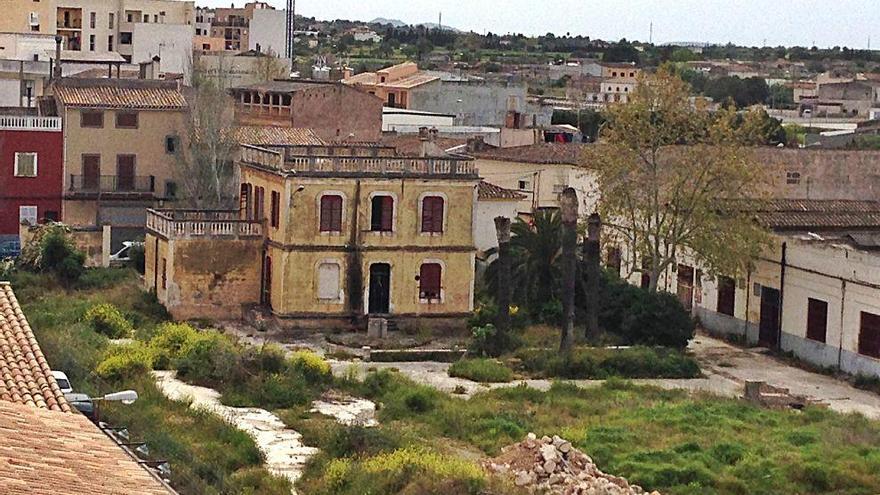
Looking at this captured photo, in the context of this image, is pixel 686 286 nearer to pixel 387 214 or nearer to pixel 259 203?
pixel 387 214

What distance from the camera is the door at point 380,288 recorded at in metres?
44.8

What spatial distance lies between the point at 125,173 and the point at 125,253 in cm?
352

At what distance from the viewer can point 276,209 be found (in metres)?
44.8

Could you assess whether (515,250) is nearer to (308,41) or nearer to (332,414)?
(332,414)

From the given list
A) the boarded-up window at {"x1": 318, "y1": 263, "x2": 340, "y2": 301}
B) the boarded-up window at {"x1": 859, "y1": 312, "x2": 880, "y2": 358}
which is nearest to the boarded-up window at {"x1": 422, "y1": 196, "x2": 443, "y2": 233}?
the boarded-up window at {"x1": 318, "y1": 263, "x2": 340, "y2": 301}

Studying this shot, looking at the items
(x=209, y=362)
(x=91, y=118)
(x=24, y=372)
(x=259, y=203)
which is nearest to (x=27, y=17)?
(x=91, y=118)

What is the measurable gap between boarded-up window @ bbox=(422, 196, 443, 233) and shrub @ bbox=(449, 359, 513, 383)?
6.22m

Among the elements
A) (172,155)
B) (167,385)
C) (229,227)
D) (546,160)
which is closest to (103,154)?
(172,155)

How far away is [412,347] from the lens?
42.3 meters

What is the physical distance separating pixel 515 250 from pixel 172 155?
13.8 metres

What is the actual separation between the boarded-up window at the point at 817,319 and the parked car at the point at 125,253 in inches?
754

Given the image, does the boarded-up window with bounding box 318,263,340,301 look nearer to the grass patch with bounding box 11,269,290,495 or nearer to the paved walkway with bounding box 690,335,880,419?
the grass patch with bounding box 11,269,290,495

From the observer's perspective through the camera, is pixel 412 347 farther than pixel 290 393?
Yes

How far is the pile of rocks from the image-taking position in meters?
27.4
